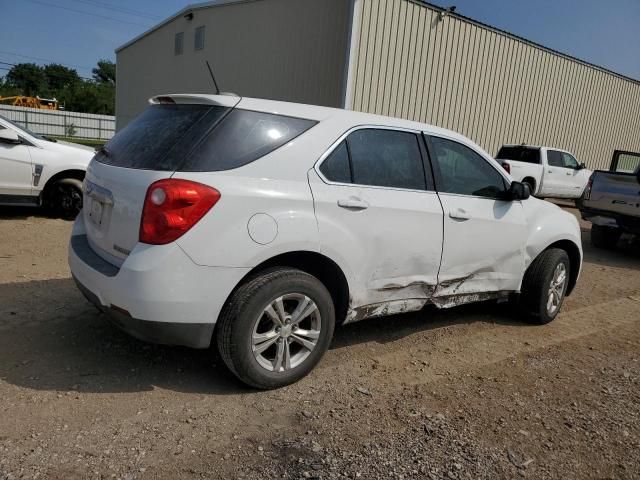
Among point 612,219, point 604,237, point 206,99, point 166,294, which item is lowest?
point 604,237

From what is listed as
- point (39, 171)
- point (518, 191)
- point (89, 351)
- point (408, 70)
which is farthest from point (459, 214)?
point (408, 70)

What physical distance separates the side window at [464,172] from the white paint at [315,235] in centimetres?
6

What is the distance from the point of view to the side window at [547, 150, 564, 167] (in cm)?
1606

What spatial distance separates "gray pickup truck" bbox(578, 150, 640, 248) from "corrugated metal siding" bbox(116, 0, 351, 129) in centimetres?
658

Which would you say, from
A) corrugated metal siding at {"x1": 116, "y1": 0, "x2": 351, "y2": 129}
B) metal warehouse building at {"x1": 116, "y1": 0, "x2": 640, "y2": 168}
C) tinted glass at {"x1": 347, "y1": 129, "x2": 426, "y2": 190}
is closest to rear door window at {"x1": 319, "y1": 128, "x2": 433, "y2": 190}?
tinted glass at {"x1": 347, "y1": 129, "x2": 426, "y2": 190}

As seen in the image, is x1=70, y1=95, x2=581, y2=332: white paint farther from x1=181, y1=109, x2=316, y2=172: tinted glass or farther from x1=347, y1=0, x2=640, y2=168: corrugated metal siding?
x1=347, y1=0, x2=640, y2=168: corrugated metal siding

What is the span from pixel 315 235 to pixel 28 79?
10047cm

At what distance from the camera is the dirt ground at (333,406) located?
252 cm

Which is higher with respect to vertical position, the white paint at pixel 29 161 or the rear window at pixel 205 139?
the rear window at pixel 205 139

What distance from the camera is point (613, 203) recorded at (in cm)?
863

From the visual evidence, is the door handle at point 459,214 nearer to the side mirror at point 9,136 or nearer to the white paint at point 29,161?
the white paint at point 29,161

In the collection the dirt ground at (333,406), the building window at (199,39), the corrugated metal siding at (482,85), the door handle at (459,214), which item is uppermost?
the building window at (199,39)

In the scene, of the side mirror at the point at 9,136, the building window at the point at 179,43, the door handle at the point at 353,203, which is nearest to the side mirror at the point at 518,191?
the door handle at the point at 353,203

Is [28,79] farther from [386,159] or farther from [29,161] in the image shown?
[386,159]
